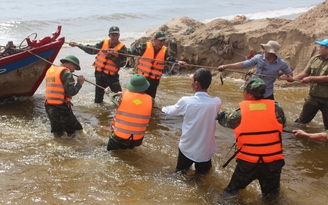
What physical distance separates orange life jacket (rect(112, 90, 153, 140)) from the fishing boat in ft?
10.5

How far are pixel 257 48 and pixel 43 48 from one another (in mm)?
5594

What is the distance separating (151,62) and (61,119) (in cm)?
222

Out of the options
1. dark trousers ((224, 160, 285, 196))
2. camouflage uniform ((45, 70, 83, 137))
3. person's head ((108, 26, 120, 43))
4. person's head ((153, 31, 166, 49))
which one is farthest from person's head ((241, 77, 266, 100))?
person's head ((108, 26, 120, 43))

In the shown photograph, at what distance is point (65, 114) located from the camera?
574cm

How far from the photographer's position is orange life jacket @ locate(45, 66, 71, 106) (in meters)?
5.50

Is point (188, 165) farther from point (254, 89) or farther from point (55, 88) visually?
point (55, 88)

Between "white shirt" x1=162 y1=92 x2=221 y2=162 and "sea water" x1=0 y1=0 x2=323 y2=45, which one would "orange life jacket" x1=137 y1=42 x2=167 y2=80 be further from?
"sea water" x1=0 y1=0 x2=323 y2=45

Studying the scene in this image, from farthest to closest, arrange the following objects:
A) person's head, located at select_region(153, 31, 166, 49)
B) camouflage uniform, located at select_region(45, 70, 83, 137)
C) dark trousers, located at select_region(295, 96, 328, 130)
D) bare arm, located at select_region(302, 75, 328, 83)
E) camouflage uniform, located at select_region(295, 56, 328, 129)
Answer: person's head, located at select_region(153, 31, 166, 49) → dark trousers, located at select_region(295, 96, 328, 130) → camouflage uniform, located at select_region(295, 56, 328, 129) → camouflage uniform, located at select_region(45, 70, 83, 137) → bare arm, located at select_region(302, 75, 328, 83)

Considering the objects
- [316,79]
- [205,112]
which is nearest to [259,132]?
[205,112]

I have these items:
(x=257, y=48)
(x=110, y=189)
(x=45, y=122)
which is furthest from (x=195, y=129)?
(x=257, y=48)

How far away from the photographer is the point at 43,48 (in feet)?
24.5

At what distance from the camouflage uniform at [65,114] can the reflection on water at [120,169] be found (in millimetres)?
171

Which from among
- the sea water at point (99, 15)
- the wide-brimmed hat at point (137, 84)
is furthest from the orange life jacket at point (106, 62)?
the sea water at point (99, 15)

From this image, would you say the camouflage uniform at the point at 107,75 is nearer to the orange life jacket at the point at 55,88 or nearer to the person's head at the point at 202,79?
the orange life jacket at the point at 55,88
